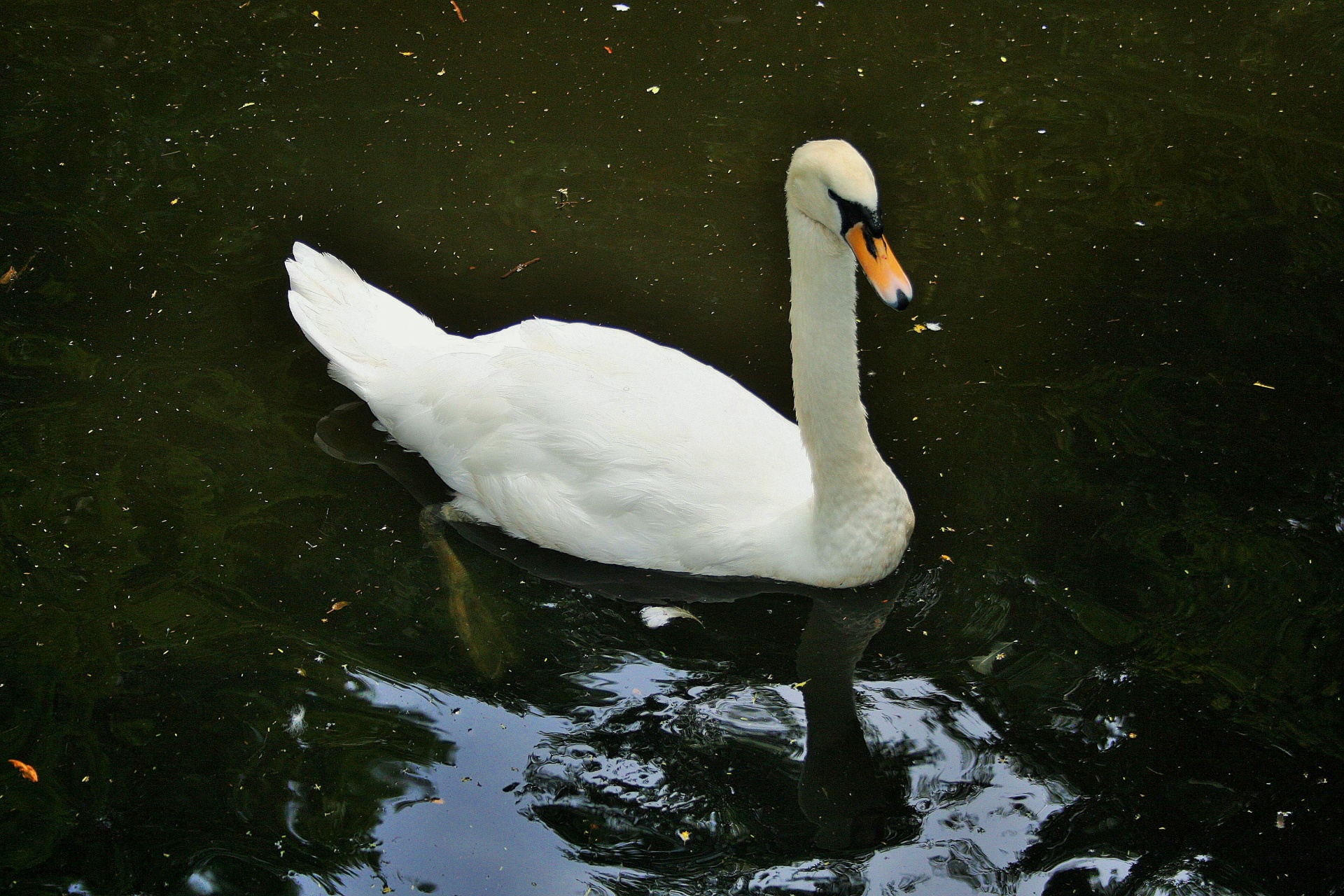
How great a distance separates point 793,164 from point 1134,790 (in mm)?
2139

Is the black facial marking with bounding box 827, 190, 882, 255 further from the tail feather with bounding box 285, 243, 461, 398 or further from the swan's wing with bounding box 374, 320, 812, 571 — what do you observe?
the tail feather with bounding box 285, 243, 461, 398

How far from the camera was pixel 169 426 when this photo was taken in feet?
16.1

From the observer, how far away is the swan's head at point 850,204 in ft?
11.6

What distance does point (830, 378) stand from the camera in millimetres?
3939

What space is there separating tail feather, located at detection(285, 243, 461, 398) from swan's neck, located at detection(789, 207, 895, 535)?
5.31ft

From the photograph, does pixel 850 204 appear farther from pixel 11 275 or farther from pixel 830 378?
pixel 11 275

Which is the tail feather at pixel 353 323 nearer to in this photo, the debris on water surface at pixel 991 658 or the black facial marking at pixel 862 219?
the black facial marking at pixel 862 219

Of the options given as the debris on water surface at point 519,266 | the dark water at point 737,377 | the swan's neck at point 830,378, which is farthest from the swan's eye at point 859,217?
the debris on water surface at point 519,266

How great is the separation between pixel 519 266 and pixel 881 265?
101 inches

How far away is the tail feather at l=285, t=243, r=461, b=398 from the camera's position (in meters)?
4.85

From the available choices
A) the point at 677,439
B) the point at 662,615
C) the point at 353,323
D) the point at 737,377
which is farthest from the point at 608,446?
the point at 353,323

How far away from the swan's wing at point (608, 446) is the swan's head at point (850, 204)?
92cm

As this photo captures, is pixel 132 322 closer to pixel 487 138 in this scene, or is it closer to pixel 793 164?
pixel 487 138

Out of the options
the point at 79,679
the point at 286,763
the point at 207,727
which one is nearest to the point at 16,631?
the point at 79,679
